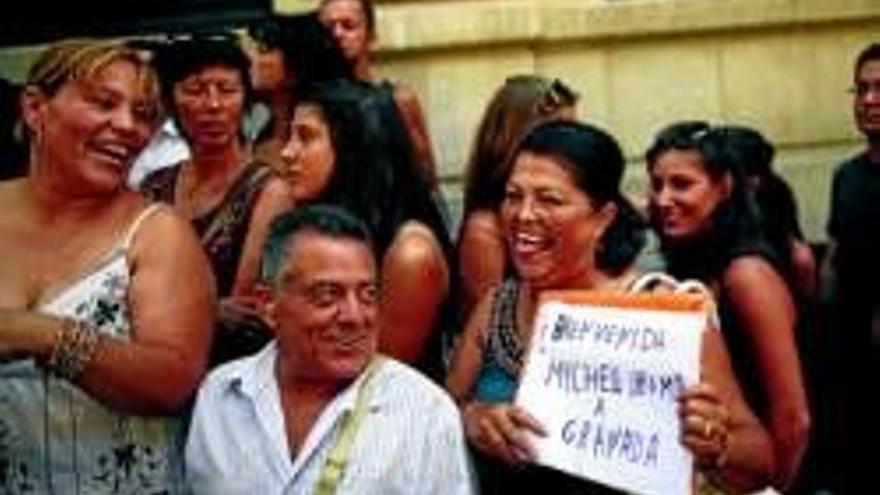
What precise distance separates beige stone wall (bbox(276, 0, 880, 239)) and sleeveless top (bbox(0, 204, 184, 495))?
5010 millimetres

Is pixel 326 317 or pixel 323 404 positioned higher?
pixel 326 317

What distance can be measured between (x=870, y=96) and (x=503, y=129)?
232cm

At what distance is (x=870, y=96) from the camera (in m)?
6.68

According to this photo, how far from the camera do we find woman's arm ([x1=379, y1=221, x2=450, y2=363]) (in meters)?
4.08

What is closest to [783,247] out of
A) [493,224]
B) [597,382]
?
[493,224]

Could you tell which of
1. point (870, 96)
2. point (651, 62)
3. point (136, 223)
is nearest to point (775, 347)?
point (136, 223)

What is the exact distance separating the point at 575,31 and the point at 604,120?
49 cm

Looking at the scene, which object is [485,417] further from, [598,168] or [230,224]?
[230,224]

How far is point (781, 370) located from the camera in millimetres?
4117

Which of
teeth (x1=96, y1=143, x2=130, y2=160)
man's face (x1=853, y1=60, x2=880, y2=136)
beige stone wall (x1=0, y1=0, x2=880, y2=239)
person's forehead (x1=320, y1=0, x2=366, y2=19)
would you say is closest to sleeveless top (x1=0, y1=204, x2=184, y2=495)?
teeth (x1=96, y1=143, x2=130, y2=160)

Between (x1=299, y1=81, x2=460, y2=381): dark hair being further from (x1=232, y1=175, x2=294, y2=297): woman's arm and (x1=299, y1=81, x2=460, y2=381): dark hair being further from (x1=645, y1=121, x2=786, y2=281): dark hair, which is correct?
(x1=645, y1=121, x2=786, y2=281): dark hair

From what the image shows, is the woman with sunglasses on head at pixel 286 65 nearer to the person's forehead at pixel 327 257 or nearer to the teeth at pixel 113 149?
the teeth at pixel 113 149

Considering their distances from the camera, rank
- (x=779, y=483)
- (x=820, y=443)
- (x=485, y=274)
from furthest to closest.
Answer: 1. (x=820, y=443)
2. (x=485, y=274)
3. (x=779, y=483)

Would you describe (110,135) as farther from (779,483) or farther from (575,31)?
(575,31)
